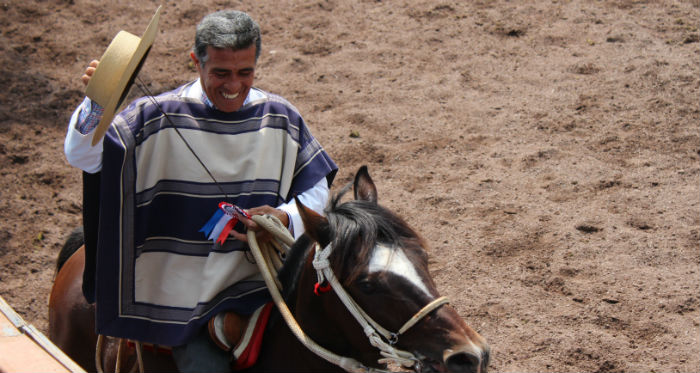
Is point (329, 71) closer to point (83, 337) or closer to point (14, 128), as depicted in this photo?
point (14, 128)

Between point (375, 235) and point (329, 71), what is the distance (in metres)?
4.96

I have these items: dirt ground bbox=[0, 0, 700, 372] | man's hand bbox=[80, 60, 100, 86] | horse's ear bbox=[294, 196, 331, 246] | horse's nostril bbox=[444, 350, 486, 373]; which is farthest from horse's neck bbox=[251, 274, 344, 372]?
dirt ground bbox=[0, 0, 700, 372]

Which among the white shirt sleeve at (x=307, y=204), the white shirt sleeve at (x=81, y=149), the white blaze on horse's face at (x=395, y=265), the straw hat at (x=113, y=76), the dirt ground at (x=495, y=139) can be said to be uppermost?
the straw hat at (x=113, y=76)

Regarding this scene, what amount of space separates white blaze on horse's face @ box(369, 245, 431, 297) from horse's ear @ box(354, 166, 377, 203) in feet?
1.32

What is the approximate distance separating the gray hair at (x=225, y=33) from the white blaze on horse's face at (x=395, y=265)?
1.00 meters

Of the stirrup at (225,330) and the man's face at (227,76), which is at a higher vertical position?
the man's face at (227,76)

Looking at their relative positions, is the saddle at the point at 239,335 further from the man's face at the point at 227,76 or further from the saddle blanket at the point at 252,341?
the man's face at the point at 227,76

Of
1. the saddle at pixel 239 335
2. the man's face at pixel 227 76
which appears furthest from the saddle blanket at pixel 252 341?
the man's face at pixel 227 76

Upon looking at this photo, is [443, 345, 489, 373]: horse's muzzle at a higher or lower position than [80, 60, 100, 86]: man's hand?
lower

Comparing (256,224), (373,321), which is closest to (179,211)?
(256,224)

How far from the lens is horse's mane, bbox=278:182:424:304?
237cm

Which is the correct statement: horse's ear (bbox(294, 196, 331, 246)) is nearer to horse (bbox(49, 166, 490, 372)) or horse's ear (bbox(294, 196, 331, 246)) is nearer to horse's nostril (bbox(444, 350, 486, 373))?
horse (bbox(49, 166, 490, 372))

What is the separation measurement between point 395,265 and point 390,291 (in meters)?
0.09

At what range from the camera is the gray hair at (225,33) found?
8.77ft
